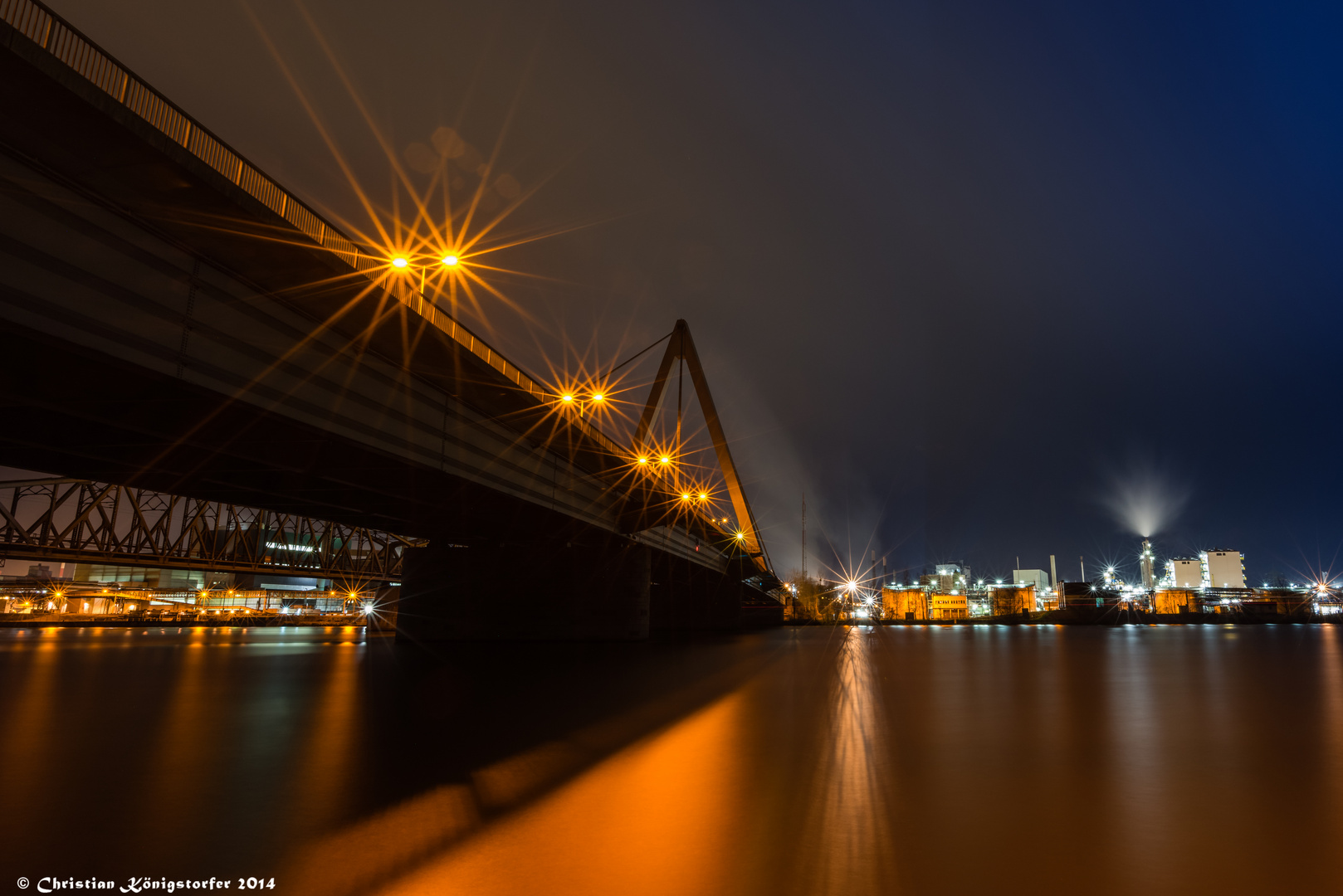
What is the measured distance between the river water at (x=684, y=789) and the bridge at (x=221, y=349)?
640 cm

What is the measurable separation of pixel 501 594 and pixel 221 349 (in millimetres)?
32782

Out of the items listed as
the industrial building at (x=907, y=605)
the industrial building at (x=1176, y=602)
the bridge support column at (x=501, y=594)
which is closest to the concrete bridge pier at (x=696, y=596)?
the bridge support column at (x=501, y=594)

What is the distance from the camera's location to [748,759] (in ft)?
33.6

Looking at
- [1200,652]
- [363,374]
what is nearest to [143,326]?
[363,374]

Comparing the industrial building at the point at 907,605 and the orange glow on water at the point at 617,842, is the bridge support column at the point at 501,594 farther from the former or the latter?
the industrial building at the point at 907,605

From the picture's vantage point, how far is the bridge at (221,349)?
35.4ft

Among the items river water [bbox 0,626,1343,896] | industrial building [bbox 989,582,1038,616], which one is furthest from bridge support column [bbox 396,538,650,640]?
industrial building [bbox 989,582,1038,616]

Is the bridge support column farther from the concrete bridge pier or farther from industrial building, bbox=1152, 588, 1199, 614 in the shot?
industrial building, bbox=1152, 588, 1199, 614

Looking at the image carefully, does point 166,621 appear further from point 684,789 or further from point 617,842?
point 617,842

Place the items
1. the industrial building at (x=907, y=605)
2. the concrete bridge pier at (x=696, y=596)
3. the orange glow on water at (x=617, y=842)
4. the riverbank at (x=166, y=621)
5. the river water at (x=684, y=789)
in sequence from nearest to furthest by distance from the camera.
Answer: the orange glow on water at (x=617, y=842)
the river water at (x=684, y=789)
the concrete bridge pier at (x=696, y=596)
the riverbank at (x=166, y=621)
the industrial building at (x=907, y=605)

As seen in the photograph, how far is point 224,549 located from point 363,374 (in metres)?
84.3

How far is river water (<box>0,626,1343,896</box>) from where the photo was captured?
578 cm

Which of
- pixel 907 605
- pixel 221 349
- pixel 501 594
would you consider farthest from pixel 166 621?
pixel 907 605

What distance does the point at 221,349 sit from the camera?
47.3 feet
